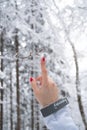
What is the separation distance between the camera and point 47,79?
8.79 ft

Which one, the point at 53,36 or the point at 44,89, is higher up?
the point at 44,89

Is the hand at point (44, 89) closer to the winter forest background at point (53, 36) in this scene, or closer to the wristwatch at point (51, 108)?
the wristwatch at point (51, 108)

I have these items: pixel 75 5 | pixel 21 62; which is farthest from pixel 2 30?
pixel 75 5

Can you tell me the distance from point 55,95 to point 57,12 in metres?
17.8

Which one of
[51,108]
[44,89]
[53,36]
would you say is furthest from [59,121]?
[53,36]

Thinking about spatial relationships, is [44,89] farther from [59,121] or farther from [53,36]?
[53,36]

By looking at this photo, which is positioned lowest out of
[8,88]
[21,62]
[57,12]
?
[8,88]

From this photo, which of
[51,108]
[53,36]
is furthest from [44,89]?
[53,36]

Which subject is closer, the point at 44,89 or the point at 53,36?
the point at 44,89

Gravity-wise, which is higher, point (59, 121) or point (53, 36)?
point (59, 121)

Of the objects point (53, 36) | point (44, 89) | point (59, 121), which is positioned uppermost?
point (44, 89)

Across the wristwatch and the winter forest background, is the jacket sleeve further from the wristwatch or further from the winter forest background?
the winter forest background

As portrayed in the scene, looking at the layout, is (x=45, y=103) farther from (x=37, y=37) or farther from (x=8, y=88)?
(x=8, y=88)

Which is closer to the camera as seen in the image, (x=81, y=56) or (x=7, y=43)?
(x=81, y=56)
